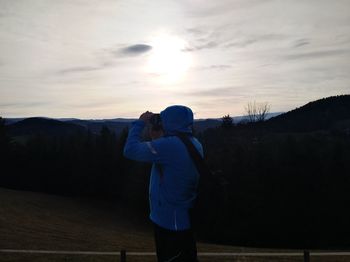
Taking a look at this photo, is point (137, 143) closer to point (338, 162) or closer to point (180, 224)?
point (180, 224)

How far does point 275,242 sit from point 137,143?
4115cm

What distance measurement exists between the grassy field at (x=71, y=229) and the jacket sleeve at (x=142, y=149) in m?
10.7

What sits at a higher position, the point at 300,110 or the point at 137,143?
the point at 300,110

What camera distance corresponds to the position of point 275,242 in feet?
137

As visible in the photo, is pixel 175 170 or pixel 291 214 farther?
pixel 291 214

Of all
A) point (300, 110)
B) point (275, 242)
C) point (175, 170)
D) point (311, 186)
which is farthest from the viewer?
point (300, 110)

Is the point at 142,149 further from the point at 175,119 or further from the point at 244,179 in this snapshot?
the point at 244,179

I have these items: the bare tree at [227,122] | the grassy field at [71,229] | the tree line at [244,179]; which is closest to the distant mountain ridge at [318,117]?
the bare tree at [227,122]

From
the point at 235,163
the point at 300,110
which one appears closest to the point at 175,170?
the point at 235,163

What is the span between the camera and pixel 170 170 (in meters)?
3.32

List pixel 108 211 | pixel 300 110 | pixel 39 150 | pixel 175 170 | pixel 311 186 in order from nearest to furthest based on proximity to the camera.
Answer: pixel 175 170, pixel 311 186, pixel 108 211, pixel 39 150, pixel 300 110

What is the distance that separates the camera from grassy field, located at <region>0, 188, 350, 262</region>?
64.4 feet

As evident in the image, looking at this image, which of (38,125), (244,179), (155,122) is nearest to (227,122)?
(244,179)

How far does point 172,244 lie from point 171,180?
508 millimetres
